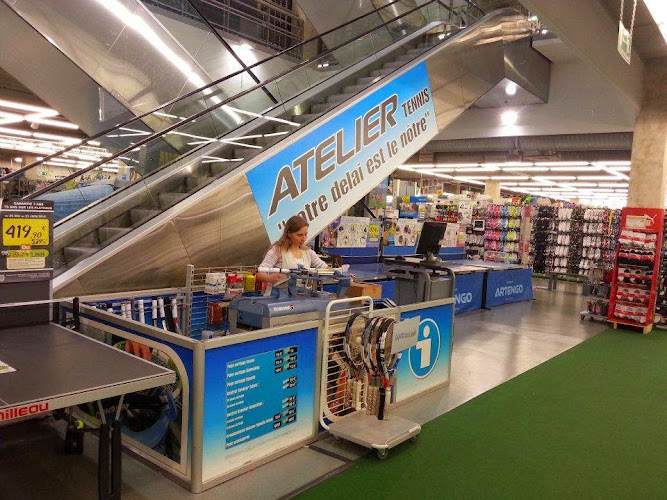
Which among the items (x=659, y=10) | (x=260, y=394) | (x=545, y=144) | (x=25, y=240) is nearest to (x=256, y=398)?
(x=260, y=394)

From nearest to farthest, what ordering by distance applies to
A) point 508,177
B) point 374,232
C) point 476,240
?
1. point 374,232
2. point 476,240
3. point 508,177

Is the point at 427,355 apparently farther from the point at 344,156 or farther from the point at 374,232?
the point at 374,232

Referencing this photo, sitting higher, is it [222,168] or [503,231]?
[222,168]

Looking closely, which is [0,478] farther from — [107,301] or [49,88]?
[49,88]

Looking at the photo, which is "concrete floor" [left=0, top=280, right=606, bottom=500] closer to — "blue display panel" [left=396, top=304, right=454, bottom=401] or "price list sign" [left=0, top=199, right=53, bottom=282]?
"blue display panel" [left=396, top=304, right=454, bottom=401]

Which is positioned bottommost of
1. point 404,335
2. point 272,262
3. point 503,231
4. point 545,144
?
point 404,335

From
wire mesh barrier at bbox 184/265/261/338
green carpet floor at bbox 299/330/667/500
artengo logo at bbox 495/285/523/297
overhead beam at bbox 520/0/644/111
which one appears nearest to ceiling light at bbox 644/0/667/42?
overhead beam at bbox 520/0/644/111

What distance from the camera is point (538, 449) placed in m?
3.77

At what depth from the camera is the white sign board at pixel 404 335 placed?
3.60 m

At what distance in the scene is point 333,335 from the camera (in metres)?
3.75

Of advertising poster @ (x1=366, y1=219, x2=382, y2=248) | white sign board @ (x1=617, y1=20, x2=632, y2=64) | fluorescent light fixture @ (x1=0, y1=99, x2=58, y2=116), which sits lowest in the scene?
advertising poster @ (x1=366, y1=219, x2=382, y2=248)

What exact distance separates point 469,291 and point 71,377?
8088 mm

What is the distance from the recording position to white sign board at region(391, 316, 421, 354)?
142 inches

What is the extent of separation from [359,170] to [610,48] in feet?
13.2
